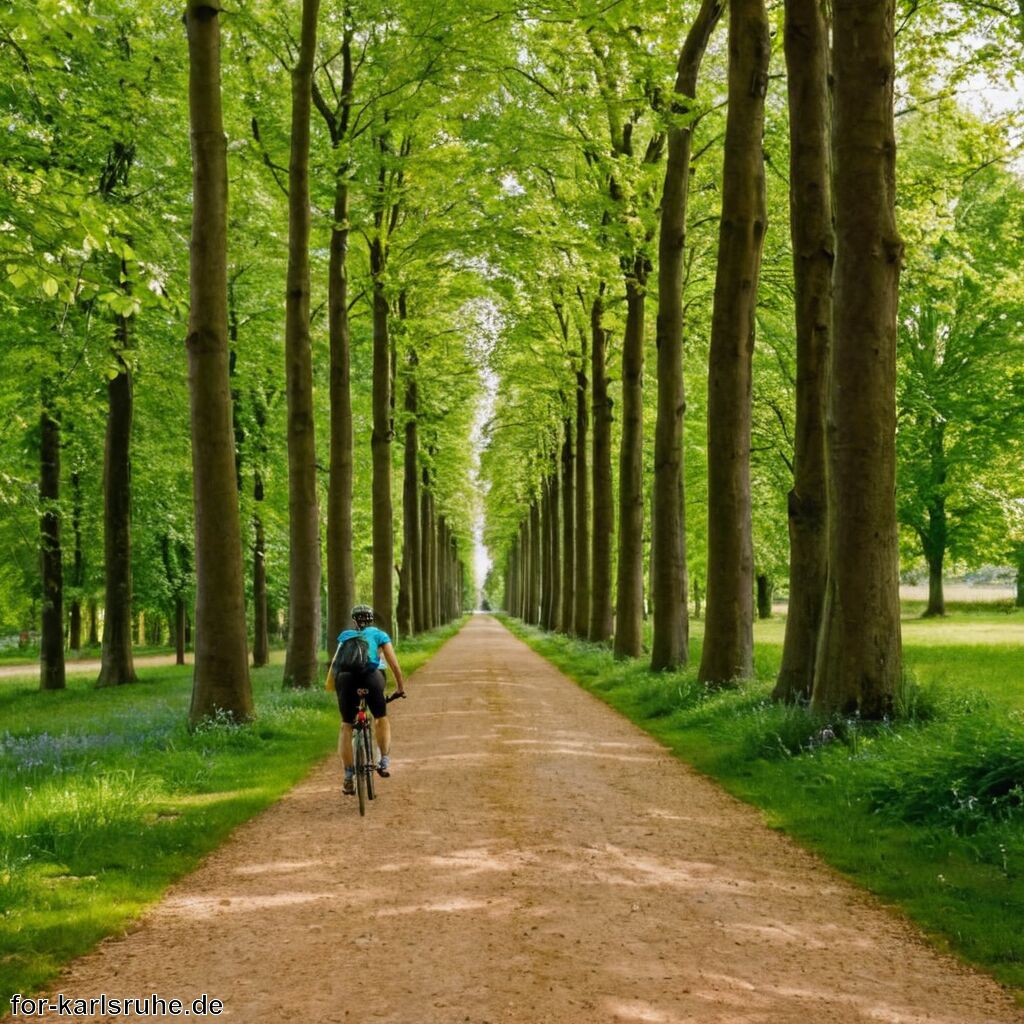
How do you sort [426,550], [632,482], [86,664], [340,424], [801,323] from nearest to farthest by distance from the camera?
[801,323] → [340,424] → [632,482] → [86,664] → [426,550]

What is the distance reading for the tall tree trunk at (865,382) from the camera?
9734mm

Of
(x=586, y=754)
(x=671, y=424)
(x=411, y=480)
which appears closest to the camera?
(x=586, y=754)

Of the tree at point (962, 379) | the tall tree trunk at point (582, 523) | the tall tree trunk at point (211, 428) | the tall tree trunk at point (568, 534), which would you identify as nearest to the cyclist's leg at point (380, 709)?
the tall tree trunk at point (211, 428)

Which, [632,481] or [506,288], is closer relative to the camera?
[506,288]

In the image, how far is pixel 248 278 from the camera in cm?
2656

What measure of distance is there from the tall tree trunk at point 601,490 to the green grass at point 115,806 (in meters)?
11.7

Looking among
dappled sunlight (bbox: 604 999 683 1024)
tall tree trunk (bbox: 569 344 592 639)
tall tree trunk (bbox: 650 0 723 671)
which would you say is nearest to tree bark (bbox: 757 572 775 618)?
tall tree trunk (bbox: 569 344 592 639)

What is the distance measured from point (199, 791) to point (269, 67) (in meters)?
16.8

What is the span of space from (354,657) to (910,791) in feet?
15.8

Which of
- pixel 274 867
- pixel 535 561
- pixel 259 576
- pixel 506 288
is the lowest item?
pixel 274 867

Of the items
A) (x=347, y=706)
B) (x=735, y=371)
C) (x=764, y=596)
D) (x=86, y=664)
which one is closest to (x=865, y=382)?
(x=735, y=371)

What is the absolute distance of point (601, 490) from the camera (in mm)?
26062

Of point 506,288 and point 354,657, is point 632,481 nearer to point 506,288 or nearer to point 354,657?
point 506,288

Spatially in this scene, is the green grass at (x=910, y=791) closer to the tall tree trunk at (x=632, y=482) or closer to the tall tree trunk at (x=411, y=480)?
the tall tree trunk at (x=632, y=482)
